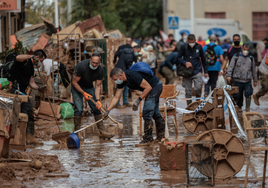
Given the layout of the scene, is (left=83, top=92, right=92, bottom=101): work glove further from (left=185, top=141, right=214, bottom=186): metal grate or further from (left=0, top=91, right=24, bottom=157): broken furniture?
(left=185, top=141, right=214, bottom=186): metal grate

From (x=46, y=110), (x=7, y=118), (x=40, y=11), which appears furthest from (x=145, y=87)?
(x=40, y=11)

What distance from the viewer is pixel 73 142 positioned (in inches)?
303

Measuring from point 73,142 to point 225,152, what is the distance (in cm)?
303

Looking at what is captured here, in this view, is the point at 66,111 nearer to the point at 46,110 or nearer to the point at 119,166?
the point at 46,110

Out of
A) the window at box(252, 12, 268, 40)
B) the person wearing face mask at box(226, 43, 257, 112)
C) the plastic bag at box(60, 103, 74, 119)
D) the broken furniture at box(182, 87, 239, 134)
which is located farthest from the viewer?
the window at box(252, 12, 268, 40)

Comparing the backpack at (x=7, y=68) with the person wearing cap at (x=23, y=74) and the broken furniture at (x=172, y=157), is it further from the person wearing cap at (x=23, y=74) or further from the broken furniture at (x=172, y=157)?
the broken furniture at (x=172, y=157)

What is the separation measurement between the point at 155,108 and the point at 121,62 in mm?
5144

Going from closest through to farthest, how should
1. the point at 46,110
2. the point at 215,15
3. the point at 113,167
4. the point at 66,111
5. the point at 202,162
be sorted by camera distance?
the point at 202,162 < the point at 113,167 < the point at 46,110 < the point at 66,111 < the point at 215,15

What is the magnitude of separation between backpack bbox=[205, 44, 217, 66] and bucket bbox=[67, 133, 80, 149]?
5278mm

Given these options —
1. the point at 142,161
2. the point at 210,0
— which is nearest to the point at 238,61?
the point at 142,161

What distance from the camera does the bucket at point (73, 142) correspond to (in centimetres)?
768

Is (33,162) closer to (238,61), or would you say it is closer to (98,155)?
(98,155)

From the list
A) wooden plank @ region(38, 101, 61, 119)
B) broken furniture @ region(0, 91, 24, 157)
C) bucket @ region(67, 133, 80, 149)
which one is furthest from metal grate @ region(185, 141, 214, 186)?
wooden plank @ region(38, 101, 61, 119)

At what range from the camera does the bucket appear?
Result: 768cm
